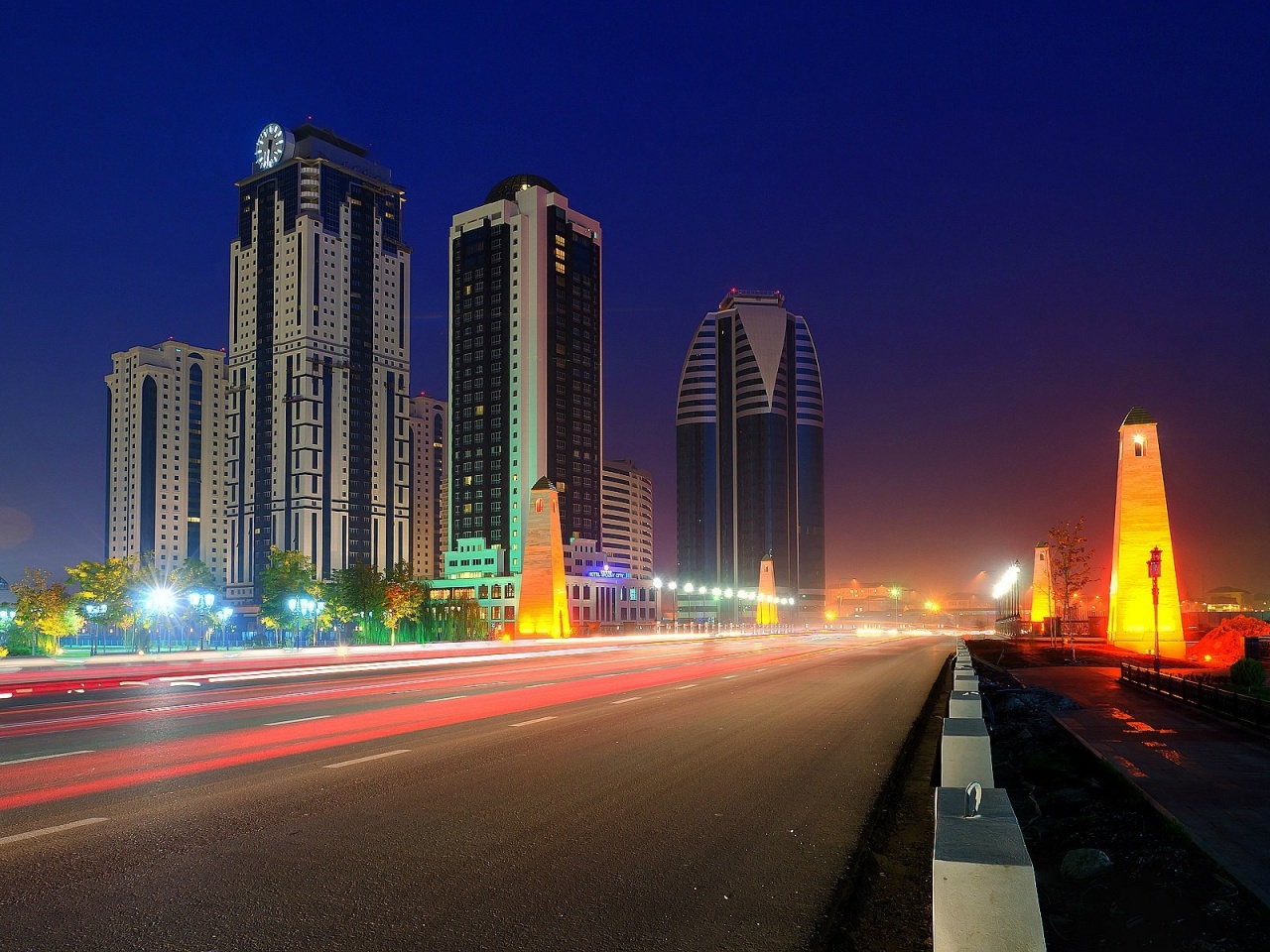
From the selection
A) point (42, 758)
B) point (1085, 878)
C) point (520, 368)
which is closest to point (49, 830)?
point (42, 758)

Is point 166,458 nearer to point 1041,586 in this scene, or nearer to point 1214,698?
point 1041,586

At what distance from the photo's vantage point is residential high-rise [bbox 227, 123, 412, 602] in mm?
173350

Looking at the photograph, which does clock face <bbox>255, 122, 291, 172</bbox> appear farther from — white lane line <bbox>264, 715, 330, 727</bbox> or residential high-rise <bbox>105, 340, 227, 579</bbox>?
white lane line <bbox>264, 715, 330, 727</bbox>

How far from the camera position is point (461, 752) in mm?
12406

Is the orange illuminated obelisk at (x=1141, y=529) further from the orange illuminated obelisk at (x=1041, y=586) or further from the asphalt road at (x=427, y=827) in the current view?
the orange illuminated obelisk at (x=1041, y=586)

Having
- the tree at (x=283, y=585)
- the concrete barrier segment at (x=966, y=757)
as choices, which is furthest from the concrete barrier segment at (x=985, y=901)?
the tree at (x=283, y=585)

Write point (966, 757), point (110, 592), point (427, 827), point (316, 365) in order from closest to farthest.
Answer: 1. point (966, 757)
2. point (427, 827)
3. point (110, 592)
4. point (316, 365)

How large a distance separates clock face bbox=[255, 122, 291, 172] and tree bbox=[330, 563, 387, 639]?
139 metres

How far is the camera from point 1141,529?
155ft

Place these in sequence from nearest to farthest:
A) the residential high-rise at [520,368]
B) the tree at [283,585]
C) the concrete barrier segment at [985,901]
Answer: the concrete barrier segment at [985,901]
the tree at [283,585]
the residential high-rise at [520,368]

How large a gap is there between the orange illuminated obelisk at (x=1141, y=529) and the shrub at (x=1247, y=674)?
2239 cm

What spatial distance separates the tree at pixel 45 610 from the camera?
61812mm

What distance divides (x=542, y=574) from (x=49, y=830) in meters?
65.0

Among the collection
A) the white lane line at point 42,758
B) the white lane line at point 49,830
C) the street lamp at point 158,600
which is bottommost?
the street lamp at point 158,600
